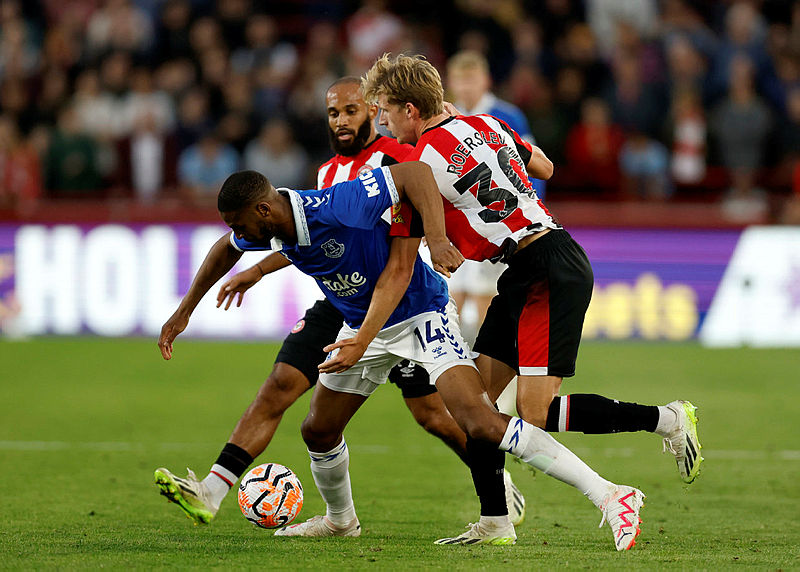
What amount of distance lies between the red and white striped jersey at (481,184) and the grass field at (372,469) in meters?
1.44

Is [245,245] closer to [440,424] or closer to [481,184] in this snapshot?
[481,184]

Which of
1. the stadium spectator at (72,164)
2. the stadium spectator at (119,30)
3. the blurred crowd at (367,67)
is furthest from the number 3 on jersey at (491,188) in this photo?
the stadium spectator at (119,30)

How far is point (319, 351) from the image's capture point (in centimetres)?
641

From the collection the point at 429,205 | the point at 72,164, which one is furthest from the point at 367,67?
the point at 429,205

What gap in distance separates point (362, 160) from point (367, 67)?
1034 centimetres

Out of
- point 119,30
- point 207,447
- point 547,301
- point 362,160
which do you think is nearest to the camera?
point 547,301

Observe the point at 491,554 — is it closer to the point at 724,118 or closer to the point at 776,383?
the point at 776,383

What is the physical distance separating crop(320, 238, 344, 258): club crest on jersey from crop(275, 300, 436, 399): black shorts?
0.83 m

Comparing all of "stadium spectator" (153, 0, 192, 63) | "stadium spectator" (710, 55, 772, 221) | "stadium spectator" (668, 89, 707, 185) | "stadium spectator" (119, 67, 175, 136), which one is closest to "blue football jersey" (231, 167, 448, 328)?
"stadium spectator" (710, 55, 772, 221)

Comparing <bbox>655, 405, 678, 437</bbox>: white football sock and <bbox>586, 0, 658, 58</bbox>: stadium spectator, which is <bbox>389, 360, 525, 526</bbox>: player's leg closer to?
<bbox>655, 405, 678, 437</bbox>: white football sock

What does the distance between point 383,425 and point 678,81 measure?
7.97m

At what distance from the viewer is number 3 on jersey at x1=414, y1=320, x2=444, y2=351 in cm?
567

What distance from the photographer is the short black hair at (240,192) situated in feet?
17.2

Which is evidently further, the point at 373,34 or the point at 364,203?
the point at 373,34
